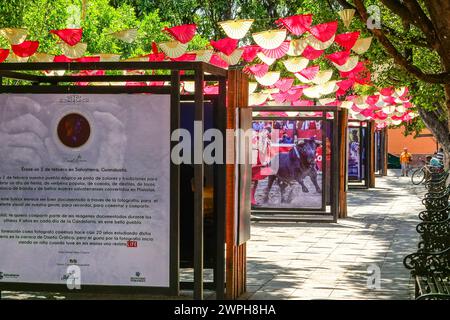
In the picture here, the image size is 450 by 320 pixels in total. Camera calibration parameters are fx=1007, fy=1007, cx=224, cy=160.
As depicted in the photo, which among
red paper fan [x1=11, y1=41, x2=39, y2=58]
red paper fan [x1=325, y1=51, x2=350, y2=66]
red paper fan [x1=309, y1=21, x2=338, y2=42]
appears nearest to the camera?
red paper fan [x1=11, y1=41, x2=39, y2=58]

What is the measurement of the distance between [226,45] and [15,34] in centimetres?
323

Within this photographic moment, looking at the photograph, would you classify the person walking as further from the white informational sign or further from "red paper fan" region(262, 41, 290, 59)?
the white informational sign

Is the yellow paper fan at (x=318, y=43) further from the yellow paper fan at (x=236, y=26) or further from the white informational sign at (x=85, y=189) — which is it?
the white informational sign at (x=85, y=189)

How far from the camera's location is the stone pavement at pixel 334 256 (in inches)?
463

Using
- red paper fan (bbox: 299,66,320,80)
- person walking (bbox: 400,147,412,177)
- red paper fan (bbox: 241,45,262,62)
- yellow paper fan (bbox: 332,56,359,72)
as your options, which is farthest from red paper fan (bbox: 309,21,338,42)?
person walking (bbox: 400,147,412,177)

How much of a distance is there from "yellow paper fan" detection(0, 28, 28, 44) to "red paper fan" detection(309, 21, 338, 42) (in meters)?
4.17

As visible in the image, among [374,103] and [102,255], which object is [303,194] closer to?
[374,103]

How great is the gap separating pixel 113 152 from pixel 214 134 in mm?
1744

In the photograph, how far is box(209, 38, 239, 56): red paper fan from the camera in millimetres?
15430

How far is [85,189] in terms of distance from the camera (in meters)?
8.95

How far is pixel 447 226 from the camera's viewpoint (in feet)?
39.0

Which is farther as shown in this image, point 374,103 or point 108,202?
point 374,103

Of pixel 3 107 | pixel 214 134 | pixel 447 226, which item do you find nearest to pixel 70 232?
pixel 3 107

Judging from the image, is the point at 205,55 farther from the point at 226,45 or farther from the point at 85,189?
the point at 85,189
